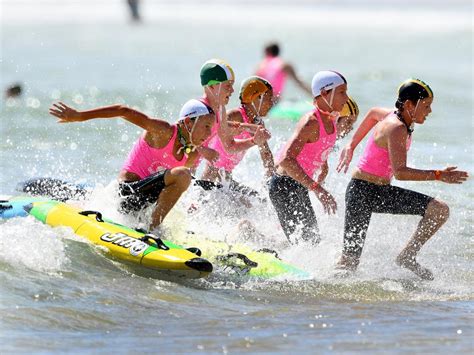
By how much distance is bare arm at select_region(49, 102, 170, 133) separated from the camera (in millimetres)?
8258

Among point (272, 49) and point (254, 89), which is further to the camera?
point (272, 49)

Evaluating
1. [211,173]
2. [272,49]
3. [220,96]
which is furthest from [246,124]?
[272,49]

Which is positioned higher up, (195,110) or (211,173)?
(195,110)

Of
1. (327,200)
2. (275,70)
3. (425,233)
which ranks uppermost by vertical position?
(275,70)

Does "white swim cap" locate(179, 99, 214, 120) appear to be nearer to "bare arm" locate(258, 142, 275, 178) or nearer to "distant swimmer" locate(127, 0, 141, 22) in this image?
"bare arm" locate(258, 142, 275, 178)

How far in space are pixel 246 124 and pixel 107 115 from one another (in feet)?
5.62

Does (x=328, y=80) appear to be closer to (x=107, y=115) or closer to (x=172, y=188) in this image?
(x=172, y=188)

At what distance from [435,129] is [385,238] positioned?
8.24 m

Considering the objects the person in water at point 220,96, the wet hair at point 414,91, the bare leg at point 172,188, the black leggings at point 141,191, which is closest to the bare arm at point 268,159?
the person in water at point 220,96

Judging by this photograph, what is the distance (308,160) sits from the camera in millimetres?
9016

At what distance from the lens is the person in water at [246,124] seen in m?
9.66

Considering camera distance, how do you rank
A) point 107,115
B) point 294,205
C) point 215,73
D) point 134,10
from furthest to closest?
point 134,10
point 215,73
point 294,205
point 107,115

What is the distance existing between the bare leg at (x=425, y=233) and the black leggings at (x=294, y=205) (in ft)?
2.93

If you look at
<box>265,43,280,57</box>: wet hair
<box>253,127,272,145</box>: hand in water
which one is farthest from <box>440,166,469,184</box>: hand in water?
<box>265,43,280,57</box>: wet hair
